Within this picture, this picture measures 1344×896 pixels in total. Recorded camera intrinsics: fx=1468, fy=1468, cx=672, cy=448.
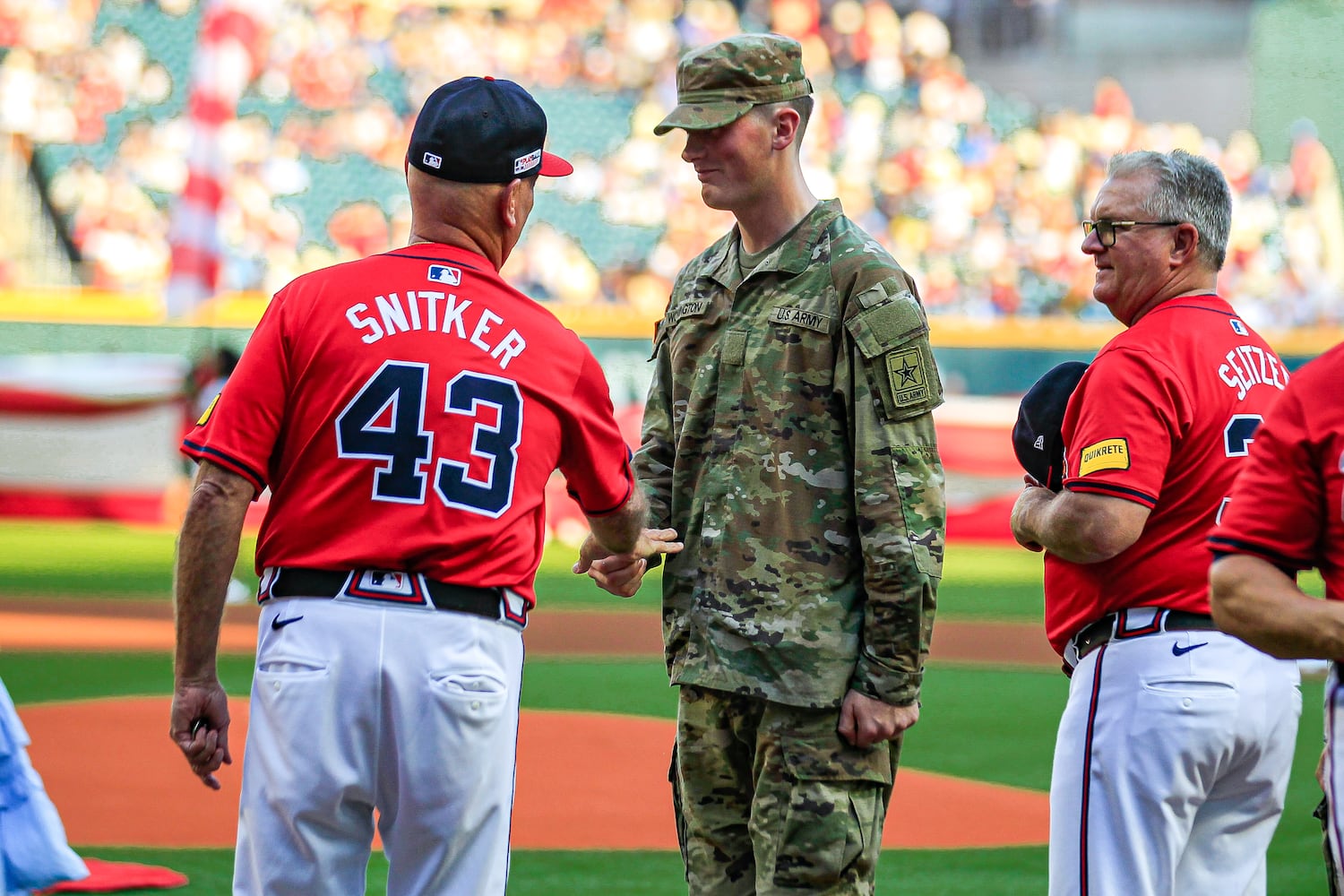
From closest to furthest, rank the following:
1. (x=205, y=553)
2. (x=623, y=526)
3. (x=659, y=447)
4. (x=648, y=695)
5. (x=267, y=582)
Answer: (x=205, y=553) < (x=267, y=582) < (x=623, y=526) < (x=659, y=447) < (x=648, y=695)

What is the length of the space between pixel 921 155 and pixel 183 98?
33.3ft

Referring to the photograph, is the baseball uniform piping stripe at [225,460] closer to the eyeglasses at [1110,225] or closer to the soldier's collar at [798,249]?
the soldier's collar at [798,249]

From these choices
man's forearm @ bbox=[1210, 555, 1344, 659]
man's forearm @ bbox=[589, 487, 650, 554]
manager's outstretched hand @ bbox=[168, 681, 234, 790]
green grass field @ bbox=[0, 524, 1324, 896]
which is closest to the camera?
man's forearm @ bbox=[1210, 555, 1344, 659]

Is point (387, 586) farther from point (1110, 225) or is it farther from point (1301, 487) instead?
point (1110, 225)

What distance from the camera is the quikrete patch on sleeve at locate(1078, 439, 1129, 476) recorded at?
2877 mm

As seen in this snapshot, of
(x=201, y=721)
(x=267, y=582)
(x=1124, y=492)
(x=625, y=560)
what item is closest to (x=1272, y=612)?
(x=1124, y=492)

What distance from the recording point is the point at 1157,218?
3123mm

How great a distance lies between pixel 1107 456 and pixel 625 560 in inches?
40.1

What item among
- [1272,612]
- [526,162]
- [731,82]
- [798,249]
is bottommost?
[1272,612]

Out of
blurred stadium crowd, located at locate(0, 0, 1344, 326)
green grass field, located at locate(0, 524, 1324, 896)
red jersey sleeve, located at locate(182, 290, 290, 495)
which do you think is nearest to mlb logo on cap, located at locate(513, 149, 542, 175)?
red jersey sleeve, located at locate(182, 290, 290, 495)

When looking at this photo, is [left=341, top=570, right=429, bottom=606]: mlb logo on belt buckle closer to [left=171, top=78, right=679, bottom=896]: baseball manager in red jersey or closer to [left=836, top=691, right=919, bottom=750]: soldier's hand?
[left=171, top=78, right=679, bottom=896]: baseball manager in red jersey

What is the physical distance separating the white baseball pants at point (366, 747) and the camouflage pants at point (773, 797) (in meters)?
0.60

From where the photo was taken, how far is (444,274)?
2707 millimetres

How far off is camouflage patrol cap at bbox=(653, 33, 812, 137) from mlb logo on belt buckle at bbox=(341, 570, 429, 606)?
1.12 meters
